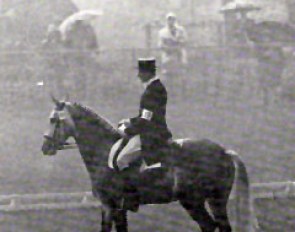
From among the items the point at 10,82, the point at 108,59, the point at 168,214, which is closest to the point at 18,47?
the point at 10,82

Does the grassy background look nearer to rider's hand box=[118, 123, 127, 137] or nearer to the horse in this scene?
the horse

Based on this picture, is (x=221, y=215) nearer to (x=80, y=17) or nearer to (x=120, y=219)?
(x=120, y=219)

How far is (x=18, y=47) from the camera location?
26.0 feet

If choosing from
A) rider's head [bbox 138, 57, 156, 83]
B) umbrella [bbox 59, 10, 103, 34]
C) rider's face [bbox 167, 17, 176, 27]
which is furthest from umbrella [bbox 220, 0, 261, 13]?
rider's head [bbox 138, 57, 156, 83]

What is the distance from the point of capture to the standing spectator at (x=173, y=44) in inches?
310

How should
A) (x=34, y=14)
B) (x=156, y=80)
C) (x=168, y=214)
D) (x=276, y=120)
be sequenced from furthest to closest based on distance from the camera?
1. (x=34, y=14)
2. (x=276, y=120)
3. (x=168, y=214)
4. (x=156, y=80)

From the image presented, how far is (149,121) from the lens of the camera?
396 centimetres

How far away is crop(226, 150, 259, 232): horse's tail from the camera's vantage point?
169 inches

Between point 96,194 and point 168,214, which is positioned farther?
point 168,214

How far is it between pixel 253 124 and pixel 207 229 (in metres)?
3.45

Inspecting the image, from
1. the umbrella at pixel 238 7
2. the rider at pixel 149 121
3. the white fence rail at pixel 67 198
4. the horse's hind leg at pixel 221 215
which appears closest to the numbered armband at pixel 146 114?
the rider at pixel 149 121

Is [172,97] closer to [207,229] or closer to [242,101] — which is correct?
[242,101]

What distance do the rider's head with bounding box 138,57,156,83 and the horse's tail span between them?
37.8 inches

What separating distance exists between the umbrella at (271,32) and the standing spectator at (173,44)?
1.05m
